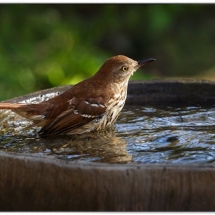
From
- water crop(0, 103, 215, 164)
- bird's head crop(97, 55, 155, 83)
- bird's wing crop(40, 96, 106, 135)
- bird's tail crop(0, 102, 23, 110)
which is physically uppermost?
bird's head crop(97, 55, 155, 83)

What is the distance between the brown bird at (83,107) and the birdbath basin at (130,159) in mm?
91

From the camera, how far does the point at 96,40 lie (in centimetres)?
1177

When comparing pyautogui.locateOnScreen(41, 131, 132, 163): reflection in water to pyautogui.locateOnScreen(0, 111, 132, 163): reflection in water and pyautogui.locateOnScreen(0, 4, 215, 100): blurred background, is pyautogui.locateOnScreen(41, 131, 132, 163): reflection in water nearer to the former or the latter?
pyautogui.locateOnScreen(0, 111, 132, 163): reflection in water

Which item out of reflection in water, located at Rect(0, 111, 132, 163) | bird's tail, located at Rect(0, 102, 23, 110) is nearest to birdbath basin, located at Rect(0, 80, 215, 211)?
reflection in water, located at Rect(0, 111, 132, 163)

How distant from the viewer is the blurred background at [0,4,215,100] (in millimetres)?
9844

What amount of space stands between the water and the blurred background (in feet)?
13.4

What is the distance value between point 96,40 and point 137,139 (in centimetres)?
724

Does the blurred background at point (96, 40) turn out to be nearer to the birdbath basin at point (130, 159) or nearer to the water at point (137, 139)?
the birdbath basin at point (130, 159)

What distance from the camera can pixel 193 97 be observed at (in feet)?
18.9

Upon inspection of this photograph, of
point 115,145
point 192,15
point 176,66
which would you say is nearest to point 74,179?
point 115,145

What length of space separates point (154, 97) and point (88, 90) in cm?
90

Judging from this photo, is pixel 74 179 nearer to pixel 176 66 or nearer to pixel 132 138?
pixel 132 138

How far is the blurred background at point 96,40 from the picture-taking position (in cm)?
984

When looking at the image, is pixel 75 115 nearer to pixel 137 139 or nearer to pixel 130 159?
pixel 137 139
